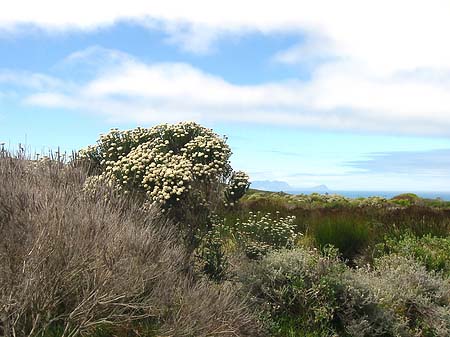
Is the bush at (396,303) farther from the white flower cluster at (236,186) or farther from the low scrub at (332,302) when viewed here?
the white flower cluster at (236,186)

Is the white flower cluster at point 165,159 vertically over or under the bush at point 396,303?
over

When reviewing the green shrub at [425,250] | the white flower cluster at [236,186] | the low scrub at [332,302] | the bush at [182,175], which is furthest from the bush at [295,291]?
the green shrub at [425,250]

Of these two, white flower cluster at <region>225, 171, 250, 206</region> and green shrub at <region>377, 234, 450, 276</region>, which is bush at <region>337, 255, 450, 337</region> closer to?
green shrub at <region>377, 234, 450, 276</region>

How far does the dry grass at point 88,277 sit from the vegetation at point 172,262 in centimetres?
2

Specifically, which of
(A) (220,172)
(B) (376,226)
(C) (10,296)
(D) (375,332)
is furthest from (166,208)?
(B) (376,226)

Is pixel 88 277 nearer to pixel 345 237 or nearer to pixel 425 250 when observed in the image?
pixel 425 250

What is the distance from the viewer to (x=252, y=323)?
6828 mm

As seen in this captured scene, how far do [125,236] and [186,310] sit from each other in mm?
1094

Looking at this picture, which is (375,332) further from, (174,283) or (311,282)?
(174,283)

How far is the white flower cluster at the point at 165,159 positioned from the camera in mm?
8109

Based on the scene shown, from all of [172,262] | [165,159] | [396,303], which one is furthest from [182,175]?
[396,303]

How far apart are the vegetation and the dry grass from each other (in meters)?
0.02

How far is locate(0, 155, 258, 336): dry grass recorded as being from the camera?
491 cm

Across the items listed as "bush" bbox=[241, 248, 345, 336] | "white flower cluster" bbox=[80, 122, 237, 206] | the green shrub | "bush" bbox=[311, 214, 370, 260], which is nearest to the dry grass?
"bush" bbox=[241, 248, 345, 336]
